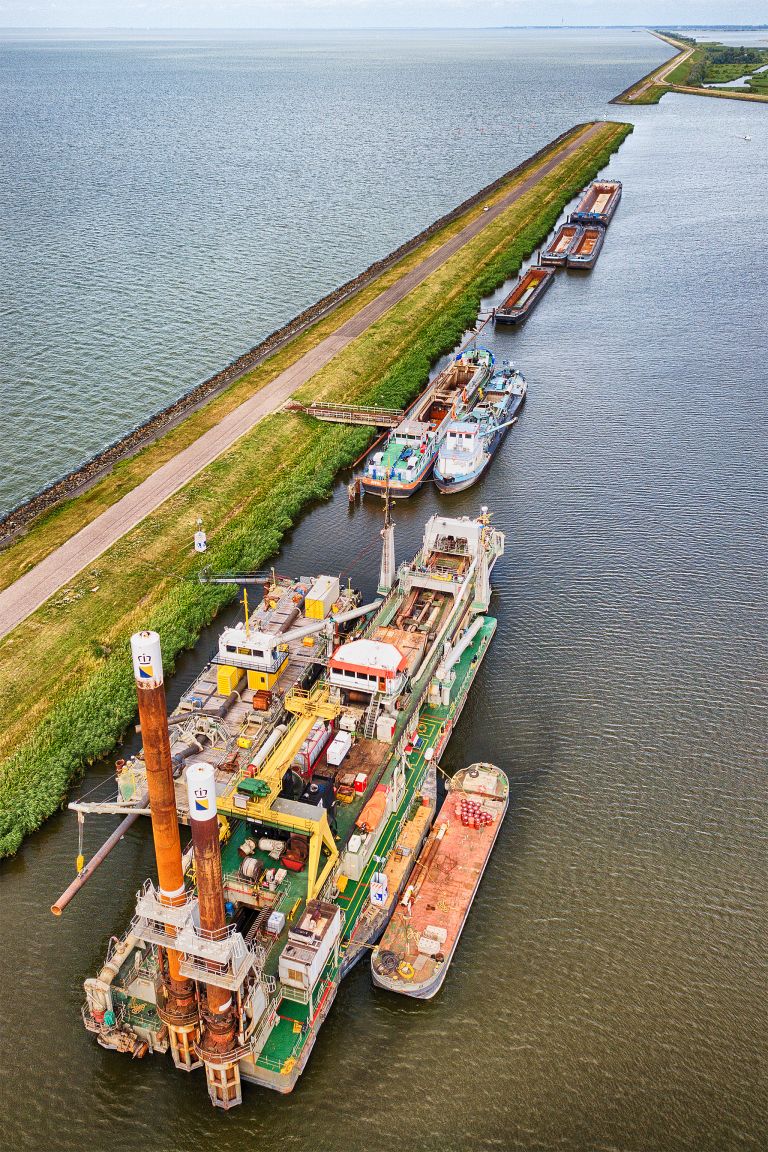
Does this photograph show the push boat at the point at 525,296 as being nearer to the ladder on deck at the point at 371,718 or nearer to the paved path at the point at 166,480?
the paved path at the point at 166,480

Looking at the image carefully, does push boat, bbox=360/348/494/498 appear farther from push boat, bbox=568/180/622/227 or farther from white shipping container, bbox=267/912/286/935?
push boat, bbox=568/180/622/227

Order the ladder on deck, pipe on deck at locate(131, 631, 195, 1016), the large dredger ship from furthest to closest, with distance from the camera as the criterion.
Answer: the ladder on deck, the large dredger ship, pipe on deck at locate(131, 631, 195, 1016)

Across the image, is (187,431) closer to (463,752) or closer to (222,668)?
(222,668)

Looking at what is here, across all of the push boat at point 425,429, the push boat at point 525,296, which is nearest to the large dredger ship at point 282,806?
the push boat at point 425,429

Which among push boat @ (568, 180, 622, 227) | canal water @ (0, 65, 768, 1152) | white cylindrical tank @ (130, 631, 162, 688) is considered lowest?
canal water @ (0, 65, 768, 1152)

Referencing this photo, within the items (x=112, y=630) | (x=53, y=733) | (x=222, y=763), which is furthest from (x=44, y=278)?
(x=222, y=763)

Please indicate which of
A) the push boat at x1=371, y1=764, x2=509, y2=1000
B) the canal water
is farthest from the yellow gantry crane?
the canal water

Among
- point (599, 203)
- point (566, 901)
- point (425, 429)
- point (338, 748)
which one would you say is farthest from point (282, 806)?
point (599, 203)
